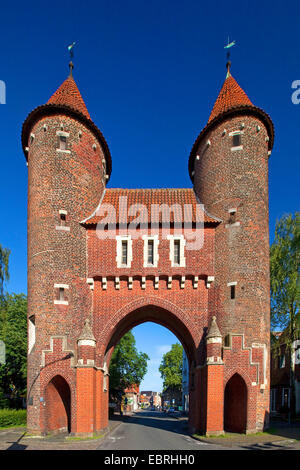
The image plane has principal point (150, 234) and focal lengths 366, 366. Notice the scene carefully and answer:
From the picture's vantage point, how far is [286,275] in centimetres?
2902

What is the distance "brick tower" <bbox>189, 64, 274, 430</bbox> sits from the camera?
1911cm

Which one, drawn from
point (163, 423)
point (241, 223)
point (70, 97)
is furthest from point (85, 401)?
point (70, 97)

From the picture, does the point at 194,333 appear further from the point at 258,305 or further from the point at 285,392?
the point at 285,392

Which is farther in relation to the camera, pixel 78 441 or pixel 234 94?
pixel 234 94

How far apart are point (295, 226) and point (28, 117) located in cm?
2107

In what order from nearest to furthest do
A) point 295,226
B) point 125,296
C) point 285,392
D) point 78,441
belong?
point 78,441 → point 125,296 → point 295,226 → point 285,392

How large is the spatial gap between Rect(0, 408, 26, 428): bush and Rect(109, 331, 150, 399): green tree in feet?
57.5

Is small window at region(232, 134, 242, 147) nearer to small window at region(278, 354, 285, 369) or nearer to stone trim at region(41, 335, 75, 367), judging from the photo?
stone trim at region(41, 335, 75, 367)

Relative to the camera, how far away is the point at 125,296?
68.3ft

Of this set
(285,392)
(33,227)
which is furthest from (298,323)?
(33,227)

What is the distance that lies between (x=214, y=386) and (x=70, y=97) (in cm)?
1919

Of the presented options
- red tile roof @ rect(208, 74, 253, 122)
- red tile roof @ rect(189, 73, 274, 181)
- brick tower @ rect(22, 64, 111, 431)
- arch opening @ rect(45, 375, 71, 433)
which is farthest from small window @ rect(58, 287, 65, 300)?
red tile roof @ rect(208, 74, 253, 122)

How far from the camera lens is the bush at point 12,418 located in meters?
22.7
